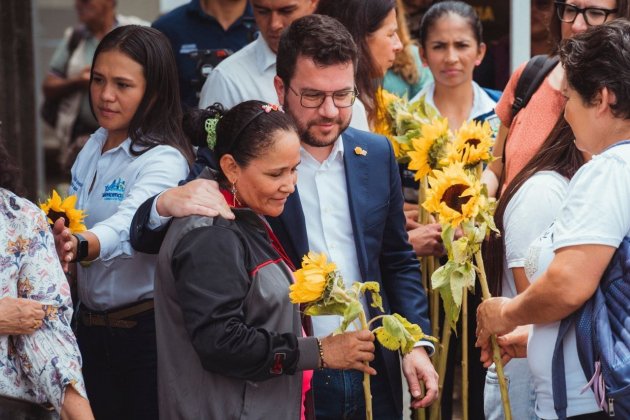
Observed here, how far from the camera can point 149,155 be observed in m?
4.09

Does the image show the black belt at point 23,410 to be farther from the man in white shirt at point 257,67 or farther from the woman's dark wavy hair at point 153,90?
the man in white shirt at point 257,67

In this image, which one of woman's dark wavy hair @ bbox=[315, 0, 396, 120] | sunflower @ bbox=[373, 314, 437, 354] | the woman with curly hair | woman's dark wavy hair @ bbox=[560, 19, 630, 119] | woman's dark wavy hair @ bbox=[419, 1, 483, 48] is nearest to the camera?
woman's dark wavy hair @ bbox=[560, 19, 630, 119]

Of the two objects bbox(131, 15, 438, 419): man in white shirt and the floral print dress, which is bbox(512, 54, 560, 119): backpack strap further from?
the floral print dress

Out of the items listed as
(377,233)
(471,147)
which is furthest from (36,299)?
(471,147)

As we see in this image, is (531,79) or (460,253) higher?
(531,79)

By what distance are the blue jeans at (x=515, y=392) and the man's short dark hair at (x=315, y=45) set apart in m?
1.14

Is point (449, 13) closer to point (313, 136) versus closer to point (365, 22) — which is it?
point (365, 22)

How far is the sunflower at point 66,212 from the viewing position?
3.93 m

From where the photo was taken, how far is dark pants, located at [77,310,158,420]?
13.2 feet

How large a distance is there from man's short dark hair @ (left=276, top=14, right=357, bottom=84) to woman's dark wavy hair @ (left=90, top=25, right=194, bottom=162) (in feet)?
1.94

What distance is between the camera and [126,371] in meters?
4.04

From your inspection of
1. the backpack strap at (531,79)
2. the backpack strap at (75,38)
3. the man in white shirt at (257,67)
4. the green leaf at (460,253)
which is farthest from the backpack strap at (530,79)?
the backpack strap at (75,38)

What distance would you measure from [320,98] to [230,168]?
1.61 feet

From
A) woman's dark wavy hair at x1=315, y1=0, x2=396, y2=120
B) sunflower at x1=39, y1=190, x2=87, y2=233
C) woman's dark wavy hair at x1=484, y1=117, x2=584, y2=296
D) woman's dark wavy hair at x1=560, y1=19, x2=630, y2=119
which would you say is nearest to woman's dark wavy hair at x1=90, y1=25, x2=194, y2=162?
sunflower at x1=39, y1=190, x2=87, y2=233
